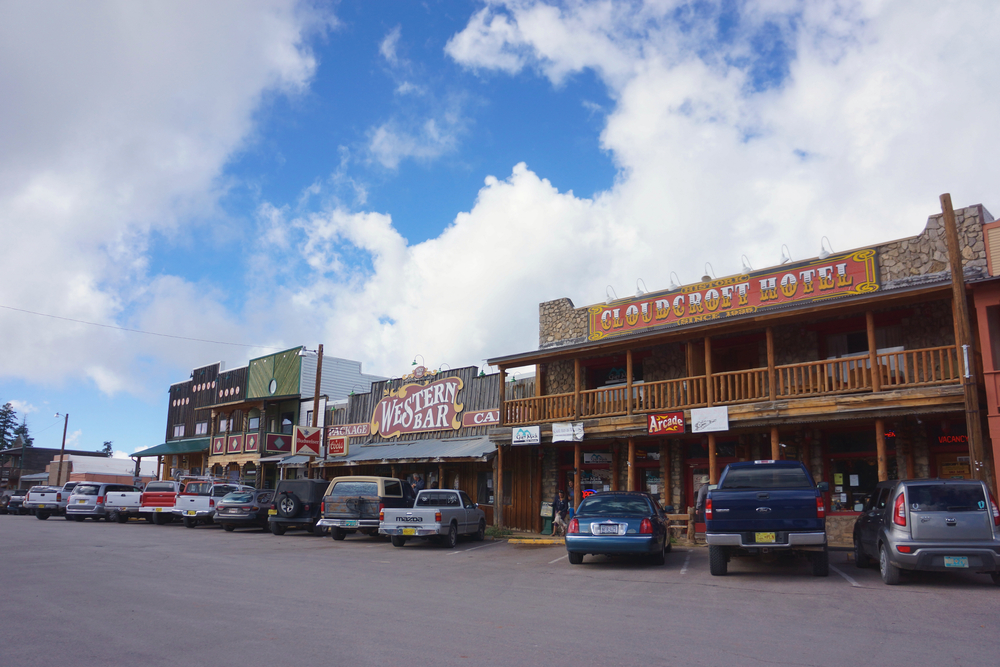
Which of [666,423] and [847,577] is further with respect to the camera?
[666,423]

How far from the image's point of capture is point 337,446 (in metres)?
30.9

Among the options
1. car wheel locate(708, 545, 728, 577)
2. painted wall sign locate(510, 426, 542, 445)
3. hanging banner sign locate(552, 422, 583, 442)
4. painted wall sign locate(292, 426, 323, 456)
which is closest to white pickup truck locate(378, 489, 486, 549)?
painted wall sign locate(510, 426, 542, 445)

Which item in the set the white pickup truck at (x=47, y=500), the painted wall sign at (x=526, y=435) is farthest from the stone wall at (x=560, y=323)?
the white pickup truck at (x=47, y=500)

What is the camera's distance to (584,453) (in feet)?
77.8

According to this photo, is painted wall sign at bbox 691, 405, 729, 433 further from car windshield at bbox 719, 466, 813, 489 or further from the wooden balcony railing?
car windshield at bbox 719, 466, 813, 489

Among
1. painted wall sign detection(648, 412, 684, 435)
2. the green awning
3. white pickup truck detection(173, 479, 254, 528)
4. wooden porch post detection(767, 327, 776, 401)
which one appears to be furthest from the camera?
the green awning

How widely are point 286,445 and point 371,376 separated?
878 cm

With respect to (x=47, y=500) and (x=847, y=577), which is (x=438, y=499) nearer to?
(x=847, y=577)

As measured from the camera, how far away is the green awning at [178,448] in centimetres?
4253

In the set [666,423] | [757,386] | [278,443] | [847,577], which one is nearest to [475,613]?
[847,577]

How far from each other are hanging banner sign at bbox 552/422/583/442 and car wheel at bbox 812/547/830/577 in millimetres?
9596

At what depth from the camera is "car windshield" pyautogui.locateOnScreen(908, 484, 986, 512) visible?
10.4 meters

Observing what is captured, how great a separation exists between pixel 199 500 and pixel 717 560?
63.0 ft

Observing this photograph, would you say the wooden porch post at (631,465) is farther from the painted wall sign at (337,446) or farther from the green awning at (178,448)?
the green awning at (178,448)
